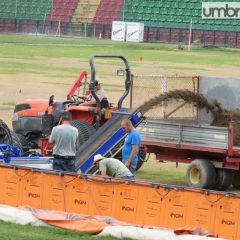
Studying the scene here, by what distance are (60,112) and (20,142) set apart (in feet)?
3.18

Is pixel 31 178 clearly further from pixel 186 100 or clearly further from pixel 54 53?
pixel 54 53

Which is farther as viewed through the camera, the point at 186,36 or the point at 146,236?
the point at 186,36

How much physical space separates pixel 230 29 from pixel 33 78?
40.7 m

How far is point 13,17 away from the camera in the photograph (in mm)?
89500

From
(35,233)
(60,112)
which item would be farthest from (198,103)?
(35,233)

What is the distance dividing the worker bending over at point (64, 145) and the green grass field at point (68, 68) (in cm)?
261

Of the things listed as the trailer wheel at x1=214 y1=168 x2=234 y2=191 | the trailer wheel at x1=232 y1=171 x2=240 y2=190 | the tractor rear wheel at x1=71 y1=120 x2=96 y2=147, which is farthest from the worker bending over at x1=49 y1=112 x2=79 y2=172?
the trailer wheel at x1=232 y1=171 x2=240 y2=190

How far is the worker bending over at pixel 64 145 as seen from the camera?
15242 mm

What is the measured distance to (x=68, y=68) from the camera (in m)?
48.3

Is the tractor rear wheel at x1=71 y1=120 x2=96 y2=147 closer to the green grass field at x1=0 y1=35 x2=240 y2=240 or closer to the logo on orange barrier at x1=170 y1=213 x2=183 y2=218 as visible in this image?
the green grass field at x1=0 y1=35 x2=240 y2=240

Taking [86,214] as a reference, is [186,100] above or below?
above

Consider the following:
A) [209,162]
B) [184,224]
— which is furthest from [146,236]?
[209,162]

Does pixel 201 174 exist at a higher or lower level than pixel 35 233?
higher

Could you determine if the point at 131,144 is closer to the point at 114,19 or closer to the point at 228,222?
the point at 228,222
